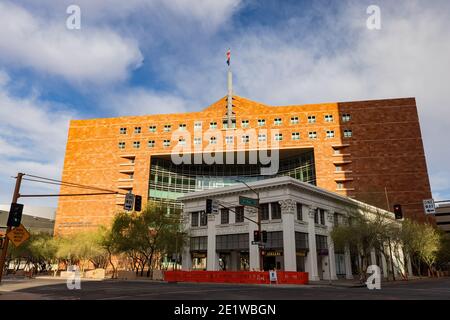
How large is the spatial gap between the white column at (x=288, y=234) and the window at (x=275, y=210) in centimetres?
80

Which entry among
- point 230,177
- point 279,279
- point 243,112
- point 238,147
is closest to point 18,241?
point 279,279

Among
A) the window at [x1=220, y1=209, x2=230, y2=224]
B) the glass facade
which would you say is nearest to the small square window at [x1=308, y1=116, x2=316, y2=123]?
the glass facade

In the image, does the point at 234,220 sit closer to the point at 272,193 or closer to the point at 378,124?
the point at 272,193

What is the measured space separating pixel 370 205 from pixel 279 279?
2611cm

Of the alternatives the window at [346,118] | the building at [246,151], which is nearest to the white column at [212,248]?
the building at [246,151]

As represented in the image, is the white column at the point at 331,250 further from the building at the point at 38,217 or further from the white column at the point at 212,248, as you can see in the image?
the building at the point at 38,217

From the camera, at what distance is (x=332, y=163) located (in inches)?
2876

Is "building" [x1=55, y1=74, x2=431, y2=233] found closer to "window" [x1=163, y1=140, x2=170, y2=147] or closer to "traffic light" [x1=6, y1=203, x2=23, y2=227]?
"window" [x1=163, y1=140, x2=170, y2=147]

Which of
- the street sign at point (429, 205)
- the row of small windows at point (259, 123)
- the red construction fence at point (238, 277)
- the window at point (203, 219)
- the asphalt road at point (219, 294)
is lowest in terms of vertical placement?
the asphalt road at point (219, 294)

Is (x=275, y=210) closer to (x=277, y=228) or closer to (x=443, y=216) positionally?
(x=277, y=228)

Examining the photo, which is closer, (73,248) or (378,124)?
(73,248)

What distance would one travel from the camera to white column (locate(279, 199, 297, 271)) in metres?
42.9

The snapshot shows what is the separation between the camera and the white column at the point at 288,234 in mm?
42875

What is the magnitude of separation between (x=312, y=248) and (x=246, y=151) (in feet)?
115
